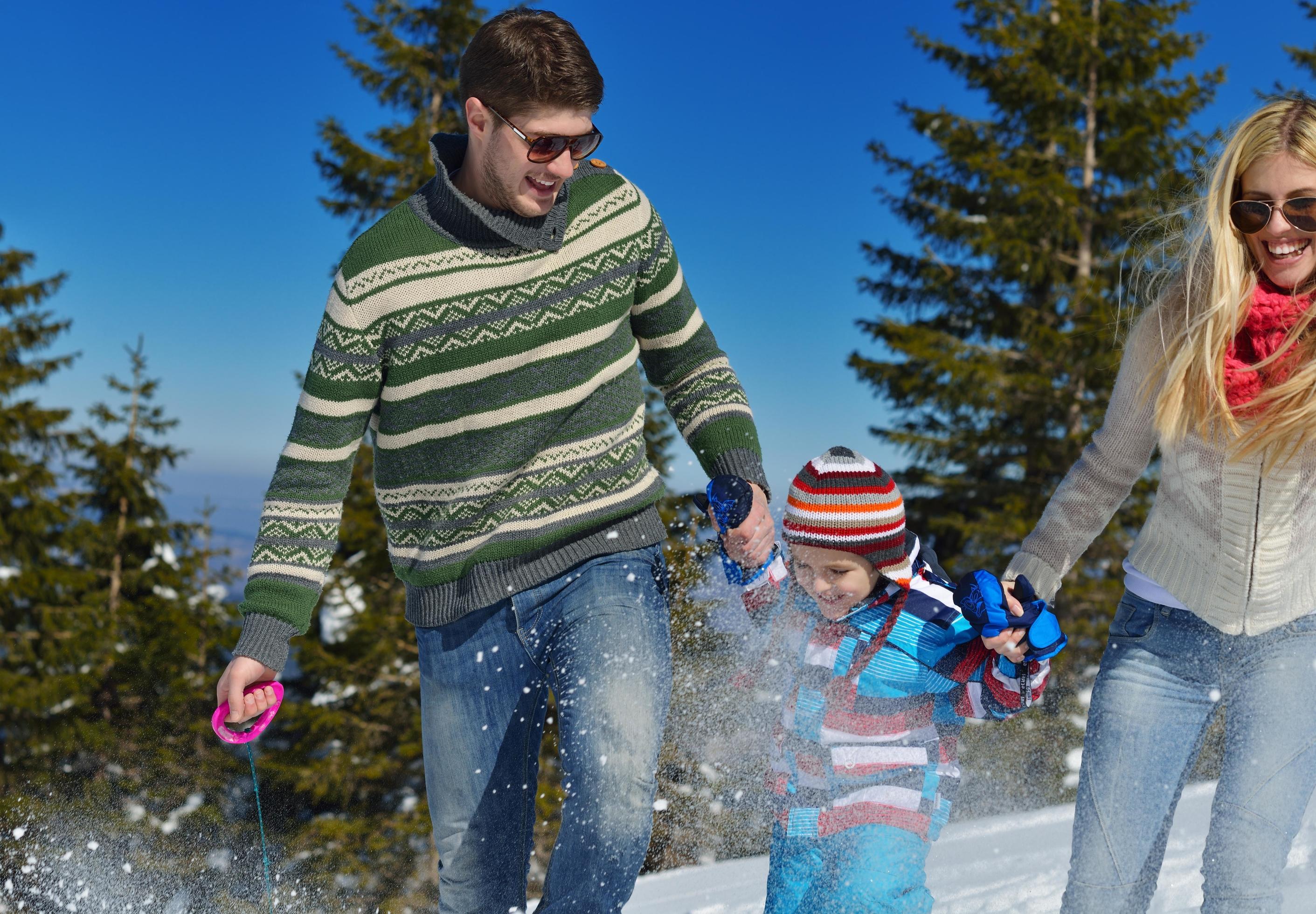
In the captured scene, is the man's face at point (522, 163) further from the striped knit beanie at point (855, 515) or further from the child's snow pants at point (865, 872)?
the child's snow pants at point (865, 872)

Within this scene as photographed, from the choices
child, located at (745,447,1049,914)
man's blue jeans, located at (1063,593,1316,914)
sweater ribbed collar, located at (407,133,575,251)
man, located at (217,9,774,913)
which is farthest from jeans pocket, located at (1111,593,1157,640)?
sweater ribbed collar, located at (407,133,575,251)

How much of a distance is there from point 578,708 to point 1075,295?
14.5 m

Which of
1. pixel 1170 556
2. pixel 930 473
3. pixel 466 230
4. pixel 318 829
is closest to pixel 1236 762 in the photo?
pixel 1170 556

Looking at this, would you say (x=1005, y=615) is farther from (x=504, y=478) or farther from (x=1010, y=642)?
(x=504, y=478)

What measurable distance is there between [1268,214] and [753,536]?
1.29m

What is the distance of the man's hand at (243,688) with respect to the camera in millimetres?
2154

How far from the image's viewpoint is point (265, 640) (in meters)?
2.20

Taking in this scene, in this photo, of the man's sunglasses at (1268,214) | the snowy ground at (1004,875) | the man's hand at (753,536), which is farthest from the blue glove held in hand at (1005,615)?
the snowy ground at (1004,875)

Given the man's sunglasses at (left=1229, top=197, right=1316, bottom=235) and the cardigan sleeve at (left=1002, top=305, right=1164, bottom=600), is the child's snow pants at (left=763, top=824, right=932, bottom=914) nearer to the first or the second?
the cardigan sleeve at (left=1002, top=305, right=1164, bottom=600)

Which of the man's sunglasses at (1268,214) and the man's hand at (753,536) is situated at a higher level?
Result: the man's sunglasses at (1268,214)

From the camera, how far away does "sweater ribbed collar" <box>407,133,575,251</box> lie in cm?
230

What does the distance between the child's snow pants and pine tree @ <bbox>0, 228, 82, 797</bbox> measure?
613 inches

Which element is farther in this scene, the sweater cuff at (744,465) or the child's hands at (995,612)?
the sweater cuff at (744,465)

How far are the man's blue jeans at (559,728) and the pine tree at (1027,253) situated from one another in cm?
1220
